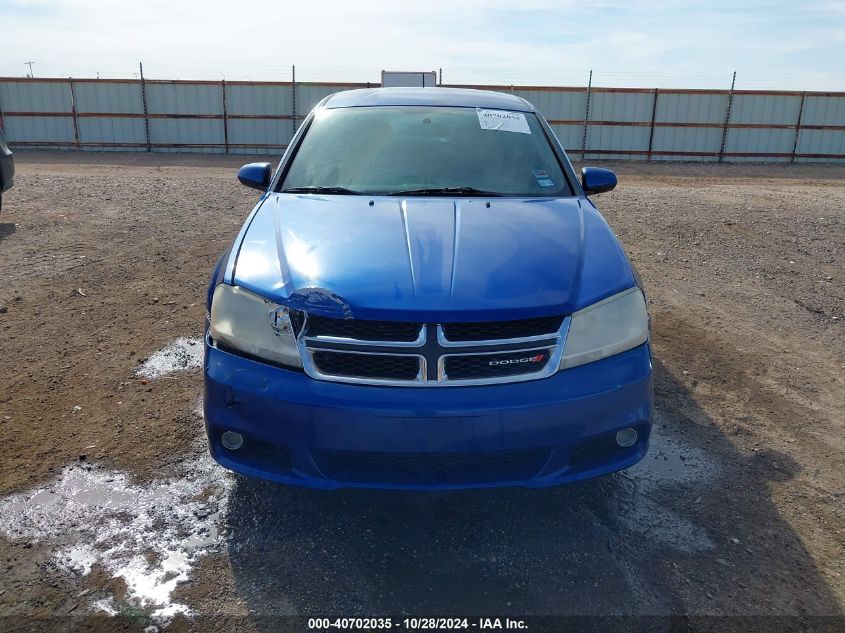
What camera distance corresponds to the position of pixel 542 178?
3.45 meters

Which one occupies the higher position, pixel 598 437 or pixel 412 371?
pixel 412 371

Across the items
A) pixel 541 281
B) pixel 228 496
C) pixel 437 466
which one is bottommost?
pixel 228 496

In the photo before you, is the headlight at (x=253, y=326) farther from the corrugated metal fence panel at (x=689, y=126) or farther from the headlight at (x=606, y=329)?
the corrugated metal fence panel at (x=689, y=126)

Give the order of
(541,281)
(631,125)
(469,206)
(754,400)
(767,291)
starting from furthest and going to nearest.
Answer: (631,125), (767,291), (754,400), (469,206), (541,281)

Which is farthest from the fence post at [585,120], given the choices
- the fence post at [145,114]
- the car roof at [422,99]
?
the car roof at [422,99]

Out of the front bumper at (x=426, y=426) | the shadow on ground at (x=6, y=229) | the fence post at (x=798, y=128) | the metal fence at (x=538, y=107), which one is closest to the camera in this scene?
the front bumper at (x=426, y=426)

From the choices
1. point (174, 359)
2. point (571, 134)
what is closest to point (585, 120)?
point (571, 134)

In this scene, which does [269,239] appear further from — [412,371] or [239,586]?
[239,586]

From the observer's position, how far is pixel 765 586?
2326 millimetres

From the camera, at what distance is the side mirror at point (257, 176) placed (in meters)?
3.80

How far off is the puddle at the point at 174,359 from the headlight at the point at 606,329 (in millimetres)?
2567

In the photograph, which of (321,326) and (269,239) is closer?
(321,326)

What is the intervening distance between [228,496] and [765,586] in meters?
2.03

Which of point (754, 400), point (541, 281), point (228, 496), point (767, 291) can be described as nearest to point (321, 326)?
point (541, 281)
